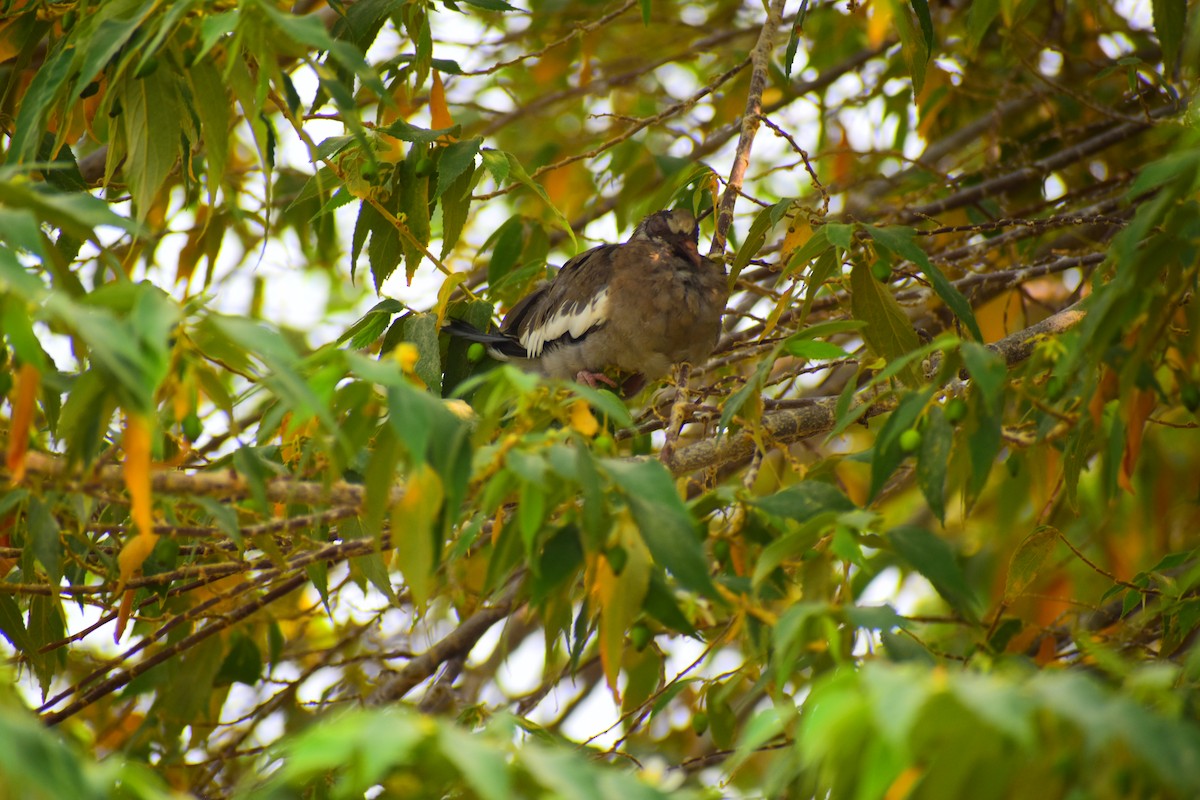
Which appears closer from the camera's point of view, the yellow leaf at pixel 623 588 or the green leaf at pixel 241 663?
the yellow leaf at pixel 623 588

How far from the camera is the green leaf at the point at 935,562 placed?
145 cm

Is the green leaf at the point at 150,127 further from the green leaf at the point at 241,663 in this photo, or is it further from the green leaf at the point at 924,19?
the green leaf at the point at 924,19

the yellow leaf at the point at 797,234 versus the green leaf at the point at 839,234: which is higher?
the yellow leaf at the point at 797,234

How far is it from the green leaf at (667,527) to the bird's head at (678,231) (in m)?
1.87

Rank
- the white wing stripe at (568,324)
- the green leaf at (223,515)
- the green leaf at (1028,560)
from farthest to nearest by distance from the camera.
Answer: the white wing stripe at (568,324) → the green leaf at (1028,560) → the green leaf at (223,515)

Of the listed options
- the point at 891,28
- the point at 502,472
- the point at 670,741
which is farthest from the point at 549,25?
the point at 502,472

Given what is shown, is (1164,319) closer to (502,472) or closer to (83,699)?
(502,472)

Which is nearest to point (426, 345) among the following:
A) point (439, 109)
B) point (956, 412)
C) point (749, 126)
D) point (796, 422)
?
point (439, 109)

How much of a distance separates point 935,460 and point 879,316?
73 cm

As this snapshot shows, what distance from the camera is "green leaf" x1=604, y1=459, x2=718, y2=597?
1367mm

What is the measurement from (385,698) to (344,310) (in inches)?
89.2

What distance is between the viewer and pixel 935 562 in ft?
4.80

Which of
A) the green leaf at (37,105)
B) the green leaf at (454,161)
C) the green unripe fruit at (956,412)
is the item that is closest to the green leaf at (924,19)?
the green leaf at (454,161)

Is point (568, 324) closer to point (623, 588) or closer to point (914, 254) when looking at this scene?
point (914, 254)
